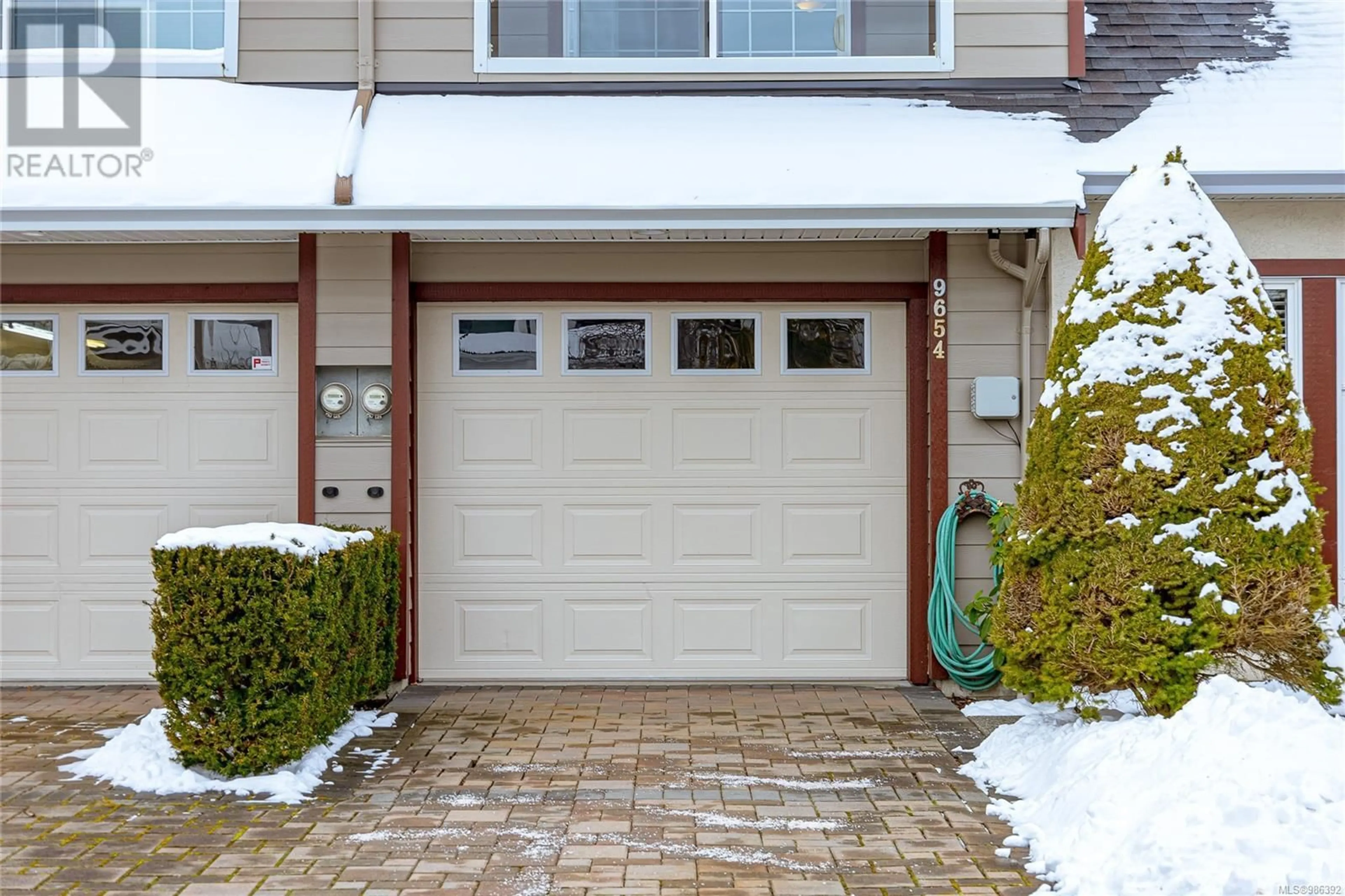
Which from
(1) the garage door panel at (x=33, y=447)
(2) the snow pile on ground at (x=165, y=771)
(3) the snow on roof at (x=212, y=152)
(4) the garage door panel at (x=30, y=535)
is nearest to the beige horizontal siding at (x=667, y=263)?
(3) the snow on roof at (x=212, y=152)

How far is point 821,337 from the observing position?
23.5ft

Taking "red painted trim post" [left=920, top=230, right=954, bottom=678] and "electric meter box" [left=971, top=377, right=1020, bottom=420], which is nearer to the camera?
"electric meter box" [left=971, top=377, right=1020, bottom=420]

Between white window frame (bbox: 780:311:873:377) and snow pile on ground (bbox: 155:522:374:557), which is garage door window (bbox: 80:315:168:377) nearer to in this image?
snow pile on ground (bbox: 155:522:374:557)

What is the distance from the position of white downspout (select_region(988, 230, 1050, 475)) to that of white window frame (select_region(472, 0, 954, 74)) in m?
1.16

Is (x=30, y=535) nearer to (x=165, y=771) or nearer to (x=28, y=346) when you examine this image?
(x=28, y=346)

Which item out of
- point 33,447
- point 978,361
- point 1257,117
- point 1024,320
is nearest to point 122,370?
point 33,447

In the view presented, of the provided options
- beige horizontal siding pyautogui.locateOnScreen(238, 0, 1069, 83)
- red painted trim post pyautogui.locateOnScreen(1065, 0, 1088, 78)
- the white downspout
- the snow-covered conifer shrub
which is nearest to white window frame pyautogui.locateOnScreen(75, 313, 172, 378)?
beige horizontal siding pyautogui.locateOnScreen(238, 0, 1069, 83)

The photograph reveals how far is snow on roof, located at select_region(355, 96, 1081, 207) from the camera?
249 inches

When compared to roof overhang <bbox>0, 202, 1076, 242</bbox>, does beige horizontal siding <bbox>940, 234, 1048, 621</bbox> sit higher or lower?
lower

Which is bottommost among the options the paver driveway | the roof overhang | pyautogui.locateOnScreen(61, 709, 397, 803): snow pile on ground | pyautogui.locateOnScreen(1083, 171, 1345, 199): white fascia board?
the paver driveway

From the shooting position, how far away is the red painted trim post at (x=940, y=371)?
6836 mm

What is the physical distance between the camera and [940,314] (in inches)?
270

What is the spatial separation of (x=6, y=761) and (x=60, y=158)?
3.30 meters

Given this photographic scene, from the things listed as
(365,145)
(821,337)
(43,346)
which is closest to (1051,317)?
(821,337)
